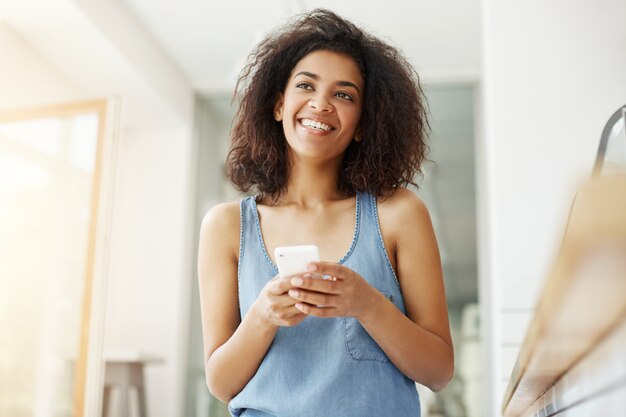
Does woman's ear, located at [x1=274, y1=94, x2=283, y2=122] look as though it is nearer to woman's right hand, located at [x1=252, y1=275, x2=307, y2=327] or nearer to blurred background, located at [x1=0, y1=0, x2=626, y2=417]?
woman's right hand, located at [x1=252, y1=275, x2=307, y2=327]

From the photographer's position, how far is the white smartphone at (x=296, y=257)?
938mm

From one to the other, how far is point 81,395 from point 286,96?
3.14m

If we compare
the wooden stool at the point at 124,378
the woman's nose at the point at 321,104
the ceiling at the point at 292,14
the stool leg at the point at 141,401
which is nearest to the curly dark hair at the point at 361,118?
the woman's nose at the point at 321,104

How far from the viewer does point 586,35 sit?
324 centimetres

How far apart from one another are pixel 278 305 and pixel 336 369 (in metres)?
0.13

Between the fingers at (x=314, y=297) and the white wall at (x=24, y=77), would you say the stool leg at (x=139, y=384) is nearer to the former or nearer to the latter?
the white wall at (x=24, y=77)

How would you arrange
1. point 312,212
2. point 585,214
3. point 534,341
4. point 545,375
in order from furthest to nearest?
point 312,212
point 545,375
point 534,341
point 585,214

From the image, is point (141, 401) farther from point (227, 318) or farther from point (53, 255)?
point (227, 318)

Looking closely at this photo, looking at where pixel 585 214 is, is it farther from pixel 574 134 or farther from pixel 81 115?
pixel 81 115

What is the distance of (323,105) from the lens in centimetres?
115

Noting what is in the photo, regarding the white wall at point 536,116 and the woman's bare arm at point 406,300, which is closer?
the woman's bare arm at point 406,300

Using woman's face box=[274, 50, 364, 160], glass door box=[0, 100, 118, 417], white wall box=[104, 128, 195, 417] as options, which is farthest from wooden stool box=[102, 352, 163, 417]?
woman's face box=[274, 50, 364, 160]

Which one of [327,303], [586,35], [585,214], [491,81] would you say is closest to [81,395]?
[491,81]

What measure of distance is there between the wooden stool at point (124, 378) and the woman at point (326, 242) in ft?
11.7
